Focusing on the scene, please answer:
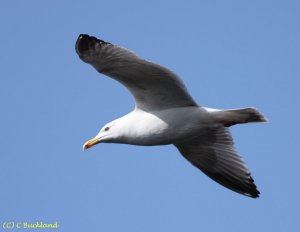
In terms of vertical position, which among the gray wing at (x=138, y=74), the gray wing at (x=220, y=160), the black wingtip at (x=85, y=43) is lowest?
the gray wing at (x=220, y=160)

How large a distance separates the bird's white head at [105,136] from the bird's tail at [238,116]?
1.38m

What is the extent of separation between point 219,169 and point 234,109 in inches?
64.3

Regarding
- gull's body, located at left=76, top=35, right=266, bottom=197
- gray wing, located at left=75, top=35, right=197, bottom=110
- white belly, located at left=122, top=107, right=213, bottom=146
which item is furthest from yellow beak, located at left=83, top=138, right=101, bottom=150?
gray wing, located at left=75, top=35, right=197, bottom=110

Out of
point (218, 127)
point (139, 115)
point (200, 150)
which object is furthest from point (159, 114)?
point (200, 150)

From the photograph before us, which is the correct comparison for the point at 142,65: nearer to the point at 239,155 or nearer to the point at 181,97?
the point at 181,97

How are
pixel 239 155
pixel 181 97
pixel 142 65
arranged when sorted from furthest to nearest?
pixel 239 155 → pixel 181 97 → pixel 142 65

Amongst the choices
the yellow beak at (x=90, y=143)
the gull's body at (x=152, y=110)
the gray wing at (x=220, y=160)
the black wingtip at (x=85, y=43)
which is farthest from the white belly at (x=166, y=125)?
the black wingtip at (x=85, y=43)

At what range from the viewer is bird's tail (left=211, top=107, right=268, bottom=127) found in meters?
8.22

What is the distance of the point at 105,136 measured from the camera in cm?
878

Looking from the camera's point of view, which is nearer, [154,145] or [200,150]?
[154,145]

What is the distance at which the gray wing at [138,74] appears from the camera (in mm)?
7582

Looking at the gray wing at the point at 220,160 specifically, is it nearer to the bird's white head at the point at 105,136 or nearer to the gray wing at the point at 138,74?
the gray wing at the point at 138,74

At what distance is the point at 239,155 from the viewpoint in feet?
30.8

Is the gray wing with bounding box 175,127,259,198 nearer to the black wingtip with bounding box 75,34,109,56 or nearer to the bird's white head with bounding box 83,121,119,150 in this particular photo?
the bird's white head with bounding box 83,121,119,150
